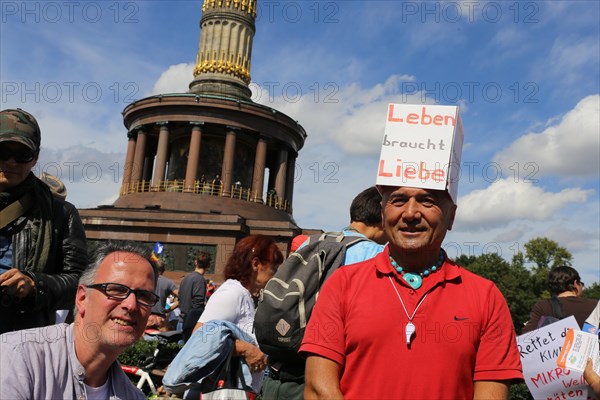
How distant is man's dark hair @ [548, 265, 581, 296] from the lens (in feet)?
20.1

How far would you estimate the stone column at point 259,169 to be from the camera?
110 feet

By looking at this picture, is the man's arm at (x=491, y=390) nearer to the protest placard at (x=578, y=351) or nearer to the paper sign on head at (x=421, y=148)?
the paper sign on head at (x=421, y=148)

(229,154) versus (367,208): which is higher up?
(229,154)

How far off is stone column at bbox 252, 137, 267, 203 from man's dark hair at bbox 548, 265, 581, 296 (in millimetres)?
27058

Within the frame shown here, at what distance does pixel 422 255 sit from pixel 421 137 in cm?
53

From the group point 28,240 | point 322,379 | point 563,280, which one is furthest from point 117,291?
point 563,280

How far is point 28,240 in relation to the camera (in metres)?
3.67

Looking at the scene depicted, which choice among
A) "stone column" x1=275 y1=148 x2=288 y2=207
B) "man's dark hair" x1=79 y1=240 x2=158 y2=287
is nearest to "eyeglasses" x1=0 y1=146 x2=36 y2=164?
"man's dark hair" x1=79 y1=240 x2=158 y2=287

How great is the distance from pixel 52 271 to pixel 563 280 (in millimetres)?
4615

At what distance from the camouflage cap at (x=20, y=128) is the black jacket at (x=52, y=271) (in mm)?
440

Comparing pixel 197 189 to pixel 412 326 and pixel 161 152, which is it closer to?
pixel 161 152

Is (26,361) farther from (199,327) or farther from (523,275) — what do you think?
(523,275)

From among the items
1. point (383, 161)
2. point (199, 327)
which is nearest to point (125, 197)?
point (199, 327)

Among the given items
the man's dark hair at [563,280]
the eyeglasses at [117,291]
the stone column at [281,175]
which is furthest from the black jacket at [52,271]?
the stone column at [281,175]
